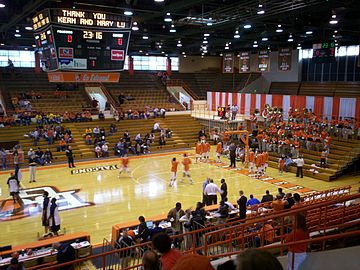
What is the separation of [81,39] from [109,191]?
294 inches

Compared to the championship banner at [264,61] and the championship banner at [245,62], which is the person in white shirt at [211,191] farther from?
the championship banner at [245,62]

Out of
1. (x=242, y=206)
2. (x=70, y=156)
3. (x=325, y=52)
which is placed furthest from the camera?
(x=70, y=156)

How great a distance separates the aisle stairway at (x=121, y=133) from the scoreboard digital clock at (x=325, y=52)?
12.9 m

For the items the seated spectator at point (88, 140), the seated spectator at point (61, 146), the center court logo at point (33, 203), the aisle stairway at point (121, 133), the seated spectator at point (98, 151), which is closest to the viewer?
the center court logo at point (33, 203)

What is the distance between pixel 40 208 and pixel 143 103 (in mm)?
24227

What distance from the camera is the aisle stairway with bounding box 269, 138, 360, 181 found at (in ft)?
69.3

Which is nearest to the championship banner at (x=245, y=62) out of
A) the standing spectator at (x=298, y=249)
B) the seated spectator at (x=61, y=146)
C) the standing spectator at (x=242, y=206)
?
the seated spectator at (x=61, y=146)

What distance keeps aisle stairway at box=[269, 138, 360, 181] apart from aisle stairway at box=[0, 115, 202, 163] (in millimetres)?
9694

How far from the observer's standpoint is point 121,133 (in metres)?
30.6

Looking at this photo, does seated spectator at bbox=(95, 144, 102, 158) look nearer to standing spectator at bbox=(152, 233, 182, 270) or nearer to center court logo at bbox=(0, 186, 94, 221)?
center court logo at bbox=(0, 186, 94, 221)

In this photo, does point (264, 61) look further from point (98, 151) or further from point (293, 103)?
point (98, 151)

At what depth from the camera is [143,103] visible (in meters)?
39.4

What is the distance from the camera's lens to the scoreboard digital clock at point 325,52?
22422 millimetres

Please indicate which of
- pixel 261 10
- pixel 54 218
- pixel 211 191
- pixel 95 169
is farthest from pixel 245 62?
pixel 54 218
